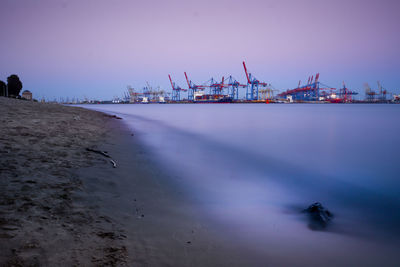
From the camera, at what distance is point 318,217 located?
2916mm

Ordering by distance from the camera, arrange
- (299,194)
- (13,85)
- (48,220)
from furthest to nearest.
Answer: (13,85) → (299,194) → (48,220)

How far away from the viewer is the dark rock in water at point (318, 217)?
274cm

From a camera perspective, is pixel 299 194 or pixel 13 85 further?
pixel 13 85

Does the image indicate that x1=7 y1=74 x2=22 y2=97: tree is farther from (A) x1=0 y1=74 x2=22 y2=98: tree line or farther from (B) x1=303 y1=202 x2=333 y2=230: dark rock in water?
(B) x1=303 y1=202 x2=333 y2=230: dark rock in water

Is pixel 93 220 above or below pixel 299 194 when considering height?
above

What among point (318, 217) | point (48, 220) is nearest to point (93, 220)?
point (48, 220)

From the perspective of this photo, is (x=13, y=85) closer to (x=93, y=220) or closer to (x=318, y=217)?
(x=93, y=220)

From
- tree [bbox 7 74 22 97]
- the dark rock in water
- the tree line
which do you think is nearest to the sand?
the dark rock in water

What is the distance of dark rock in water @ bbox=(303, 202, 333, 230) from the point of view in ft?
9.00

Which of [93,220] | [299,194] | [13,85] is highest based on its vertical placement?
[13,85]

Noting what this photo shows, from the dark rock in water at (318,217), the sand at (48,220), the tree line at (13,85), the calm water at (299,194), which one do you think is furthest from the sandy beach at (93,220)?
the tree line at (13,85)

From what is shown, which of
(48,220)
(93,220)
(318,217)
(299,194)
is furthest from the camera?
(299,194)

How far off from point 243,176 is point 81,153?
323cm

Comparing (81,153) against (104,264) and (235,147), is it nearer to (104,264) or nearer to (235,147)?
(104,264)
